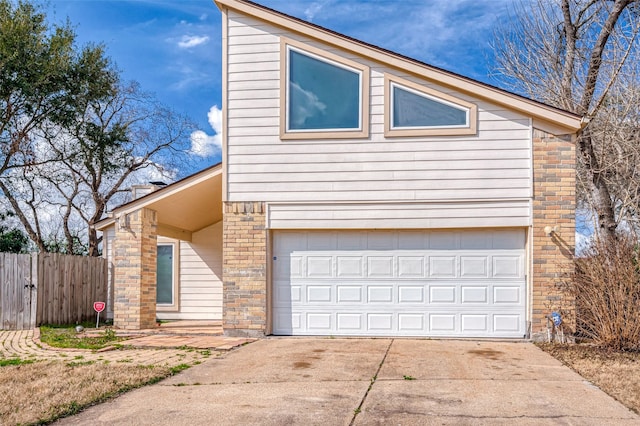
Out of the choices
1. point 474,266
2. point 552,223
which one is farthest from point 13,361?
point 552,223

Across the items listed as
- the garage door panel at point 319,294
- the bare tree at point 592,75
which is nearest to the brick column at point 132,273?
the garage door panel at point 319,294

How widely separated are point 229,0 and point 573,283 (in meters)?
7.92

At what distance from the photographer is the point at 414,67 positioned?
A: 10094 mm

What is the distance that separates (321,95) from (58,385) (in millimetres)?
6518

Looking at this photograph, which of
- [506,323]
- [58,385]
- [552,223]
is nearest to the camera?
[58,385]

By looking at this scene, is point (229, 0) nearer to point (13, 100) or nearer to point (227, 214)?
point (227, 214)

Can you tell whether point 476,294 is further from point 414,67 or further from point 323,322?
point 414,67

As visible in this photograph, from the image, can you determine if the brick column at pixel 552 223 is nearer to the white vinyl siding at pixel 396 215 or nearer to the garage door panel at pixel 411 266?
the white vinyl siding at pixel 396 215

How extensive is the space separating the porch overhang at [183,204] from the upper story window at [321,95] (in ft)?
6.02

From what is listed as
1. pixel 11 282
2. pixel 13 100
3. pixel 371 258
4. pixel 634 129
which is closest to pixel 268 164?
pixel 371 258

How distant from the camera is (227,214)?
1062 centimetres

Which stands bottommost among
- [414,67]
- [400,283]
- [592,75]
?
[400,283]

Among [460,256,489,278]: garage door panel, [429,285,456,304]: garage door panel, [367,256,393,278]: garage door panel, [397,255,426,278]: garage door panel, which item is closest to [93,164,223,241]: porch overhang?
[367,256,393,278]: garage door panel

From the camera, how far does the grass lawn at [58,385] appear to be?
5406 millimetres
